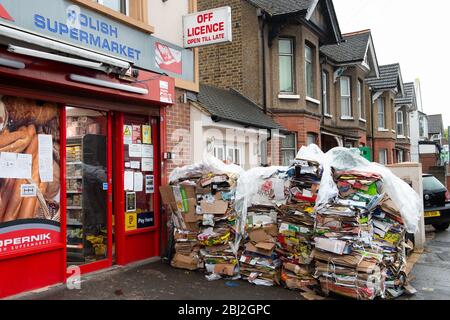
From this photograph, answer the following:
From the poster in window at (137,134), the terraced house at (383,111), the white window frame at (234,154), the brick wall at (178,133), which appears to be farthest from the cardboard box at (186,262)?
the terraced house at (383,111)

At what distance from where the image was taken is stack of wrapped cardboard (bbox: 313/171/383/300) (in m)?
4.88

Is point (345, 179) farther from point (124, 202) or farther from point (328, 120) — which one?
point (328, 120)

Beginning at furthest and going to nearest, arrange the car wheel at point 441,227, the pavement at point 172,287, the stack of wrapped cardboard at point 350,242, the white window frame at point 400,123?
1. the white window frame at point 400,123
2. the car wheel at point 441,227
3. the pavement at point 172,287
4. the stack of wrapped cardboard at point 350,242

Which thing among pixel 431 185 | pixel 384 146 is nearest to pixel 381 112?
pixel 384 146

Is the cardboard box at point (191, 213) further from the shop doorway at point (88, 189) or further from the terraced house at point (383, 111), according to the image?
the terraced house at point (383, 111)

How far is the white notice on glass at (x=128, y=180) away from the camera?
6.61 metres

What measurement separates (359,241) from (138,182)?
3680 mm

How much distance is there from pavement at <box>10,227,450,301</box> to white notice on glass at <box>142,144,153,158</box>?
1832mm

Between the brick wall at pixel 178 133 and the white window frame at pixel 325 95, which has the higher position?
the white window frame at pixel 325 95

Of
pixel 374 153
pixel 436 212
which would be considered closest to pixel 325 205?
pixel 436 212

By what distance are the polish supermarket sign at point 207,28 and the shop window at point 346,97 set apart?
12049mm

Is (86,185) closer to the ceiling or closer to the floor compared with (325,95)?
closer to the floor

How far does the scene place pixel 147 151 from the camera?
710cm

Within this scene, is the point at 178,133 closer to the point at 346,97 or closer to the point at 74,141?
the point at 74,141
